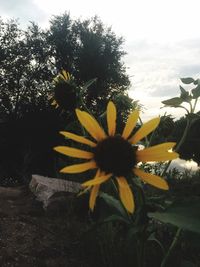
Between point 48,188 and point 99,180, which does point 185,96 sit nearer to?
point 99,180

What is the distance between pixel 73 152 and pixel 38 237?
4197 mm

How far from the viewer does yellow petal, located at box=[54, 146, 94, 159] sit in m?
1.67

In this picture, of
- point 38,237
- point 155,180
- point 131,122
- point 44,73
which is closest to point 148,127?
point 131,122

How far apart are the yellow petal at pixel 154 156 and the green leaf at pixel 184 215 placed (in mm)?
205

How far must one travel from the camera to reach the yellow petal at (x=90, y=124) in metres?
1.70

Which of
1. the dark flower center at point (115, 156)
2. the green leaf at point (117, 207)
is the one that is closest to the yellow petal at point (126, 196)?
the dark flower center at point (115, 156)

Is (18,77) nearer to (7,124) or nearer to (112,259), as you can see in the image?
(7,124)

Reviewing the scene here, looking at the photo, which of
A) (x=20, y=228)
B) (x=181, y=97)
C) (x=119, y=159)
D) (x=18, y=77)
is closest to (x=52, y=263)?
(x=20, y=228)

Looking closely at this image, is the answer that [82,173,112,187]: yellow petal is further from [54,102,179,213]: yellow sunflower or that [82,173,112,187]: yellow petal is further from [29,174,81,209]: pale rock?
[29,174,81,209]: pale rock

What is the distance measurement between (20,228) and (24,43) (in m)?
28.2

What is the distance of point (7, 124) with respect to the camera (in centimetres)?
2930

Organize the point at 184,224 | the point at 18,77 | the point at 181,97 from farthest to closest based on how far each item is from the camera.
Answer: the point at 18,77, the point at 181,97, the point at 184,224

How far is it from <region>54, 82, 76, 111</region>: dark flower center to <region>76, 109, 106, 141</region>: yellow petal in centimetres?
147

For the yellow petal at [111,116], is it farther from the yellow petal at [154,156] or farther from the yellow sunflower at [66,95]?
the yellow sunflower at [66,95]
